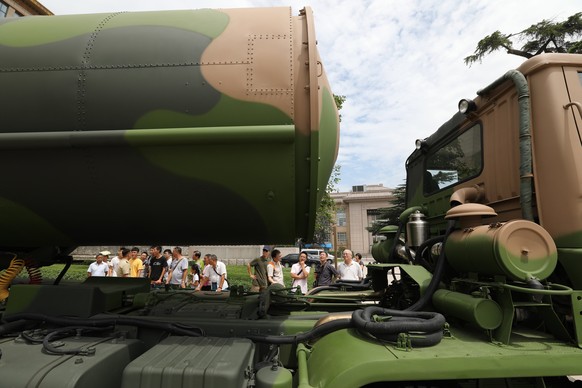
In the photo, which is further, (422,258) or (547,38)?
(547,38)

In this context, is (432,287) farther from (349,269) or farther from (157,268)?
(157,268)

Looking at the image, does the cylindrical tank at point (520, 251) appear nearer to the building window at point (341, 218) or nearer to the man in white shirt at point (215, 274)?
the man in white shirt at point (215, 274)

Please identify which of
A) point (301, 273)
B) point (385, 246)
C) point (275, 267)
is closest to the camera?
point (385, 246)

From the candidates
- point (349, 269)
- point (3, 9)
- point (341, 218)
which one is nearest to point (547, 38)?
point (349, 269)

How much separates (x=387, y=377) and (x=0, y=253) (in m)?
3.29

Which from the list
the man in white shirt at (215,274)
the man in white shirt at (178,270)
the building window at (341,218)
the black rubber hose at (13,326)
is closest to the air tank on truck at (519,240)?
the black rubber hose at (13,326)

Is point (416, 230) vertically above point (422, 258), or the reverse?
point (416, 230)

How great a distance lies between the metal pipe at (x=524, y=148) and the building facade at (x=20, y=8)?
34954mm

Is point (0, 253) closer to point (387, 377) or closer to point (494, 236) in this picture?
point (387, 377)

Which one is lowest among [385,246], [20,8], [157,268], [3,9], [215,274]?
[215,274]

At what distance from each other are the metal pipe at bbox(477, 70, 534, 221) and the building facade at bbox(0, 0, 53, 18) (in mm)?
34954

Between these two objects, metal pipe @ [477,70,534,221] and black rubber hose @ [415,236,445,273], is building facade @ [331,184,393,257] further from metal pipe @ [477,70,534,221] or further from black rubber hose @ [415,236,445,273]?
metal pipe @ [477,70,534,221]

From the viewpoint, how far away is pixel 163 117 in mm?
2611

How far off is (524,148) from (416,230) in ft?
4.61
